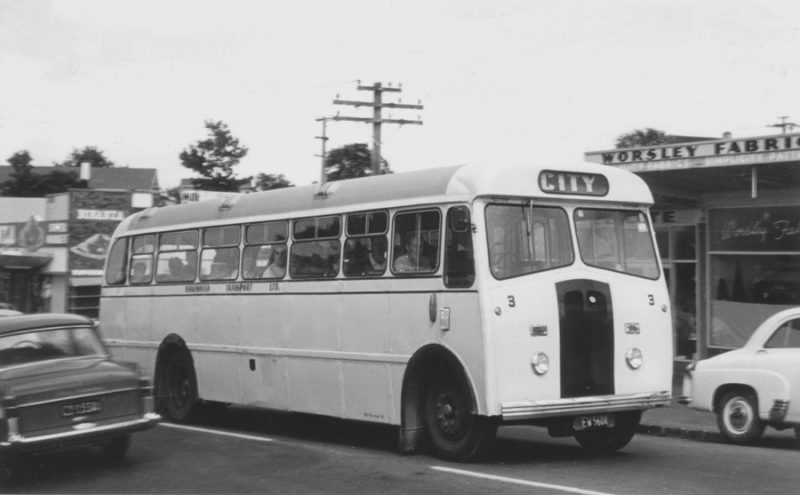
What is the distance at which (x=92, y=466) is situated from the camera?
1168 cm

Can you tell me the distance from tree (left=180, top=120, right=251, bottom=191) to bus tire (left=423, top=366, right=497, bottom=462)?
88375 millimetres

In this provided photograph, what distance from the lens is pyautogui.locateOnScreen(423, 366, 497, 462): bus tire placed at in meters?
10.9

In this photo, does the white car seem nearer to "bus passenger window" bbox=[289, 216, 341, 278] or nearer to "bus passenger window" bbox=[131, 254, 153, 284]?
"bus passenger window" bbox=[289, 216, 341, 278]

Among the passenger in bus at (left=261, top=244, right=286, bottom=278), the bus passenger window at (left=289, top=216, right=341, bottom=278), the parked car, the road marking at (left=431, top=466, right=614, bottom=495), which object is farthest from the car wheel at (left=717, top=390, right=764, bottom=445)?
the parked car

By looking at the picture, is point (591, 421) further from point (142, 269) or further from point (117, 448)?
point (142, 269)

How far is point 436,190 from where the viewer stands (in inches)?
450

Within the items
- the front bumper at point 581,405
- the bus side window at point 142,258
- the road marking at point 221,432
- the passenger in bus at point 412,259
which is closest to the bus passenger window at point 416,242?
the passenger in bus at point 412,259

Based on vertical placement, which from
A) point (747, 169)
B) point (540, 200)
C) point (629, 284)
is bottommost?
point (629, 284)

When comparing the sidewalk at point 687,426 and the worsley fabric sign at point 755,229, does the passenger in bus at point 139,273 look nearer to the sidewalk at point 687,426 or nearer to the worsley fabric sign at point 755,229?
the sidewalk at point 687,426

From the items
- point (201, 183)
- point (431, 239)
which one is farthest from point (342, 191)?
point (201, 183)

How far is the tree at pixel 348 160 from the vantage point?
2675 inches

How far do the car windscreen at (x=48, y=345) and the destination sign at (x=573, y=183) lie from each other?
4.99m

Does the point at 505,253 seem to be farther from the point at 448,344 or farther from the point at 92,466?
the point at 92,466

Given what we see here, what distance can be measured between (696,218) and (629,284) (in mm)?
9519
